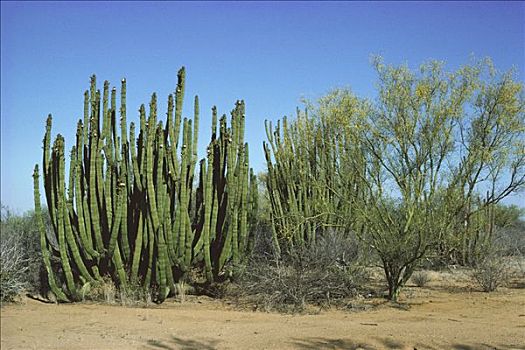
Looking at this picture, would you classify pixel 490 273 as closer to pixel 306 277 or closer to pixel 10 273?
pixel 306 277

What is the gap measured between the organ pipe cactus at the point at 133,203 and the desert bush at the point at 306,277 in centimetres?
114

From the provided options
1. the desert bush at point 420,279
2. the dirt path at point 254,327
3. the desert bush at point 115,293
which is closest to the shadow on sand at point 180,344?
the dirt path at point 254,327

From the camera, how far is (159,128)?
12977 millimetres

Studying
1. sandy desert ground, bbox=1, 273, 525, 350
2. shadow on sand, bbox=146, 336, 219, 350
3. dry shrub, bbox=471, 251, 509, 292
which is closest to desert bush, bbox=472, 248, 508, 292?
dry shrub, bbox=471, 251, 509, 292

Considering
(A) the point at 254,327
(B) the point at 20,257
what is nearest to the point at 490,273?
(A) the point at 254,327

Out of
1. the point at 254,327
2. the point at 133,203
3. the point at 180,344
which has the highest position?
the point at 133,203

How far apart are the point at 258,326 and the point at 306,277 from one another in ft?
9.17

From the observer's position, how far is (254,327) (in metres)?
9.86

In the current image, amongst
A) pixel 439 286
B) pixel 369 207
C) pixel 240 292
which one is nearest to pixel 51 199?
pixel 240 292

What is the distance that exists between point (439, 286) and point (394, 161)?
5437mm

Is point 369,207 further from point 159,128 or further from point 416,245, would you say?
point 159,128

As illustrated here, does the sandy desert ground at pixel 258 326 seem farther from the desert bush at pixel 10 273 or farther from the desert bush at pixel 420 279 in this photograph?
the desert bush at pixel 420 279

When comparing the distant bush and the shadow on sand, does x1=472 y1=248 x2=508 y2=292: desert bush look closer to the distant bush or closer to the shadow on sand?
the shadow on sand

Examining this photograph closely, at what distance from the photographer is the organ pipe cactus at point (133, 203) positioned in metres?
12.7
